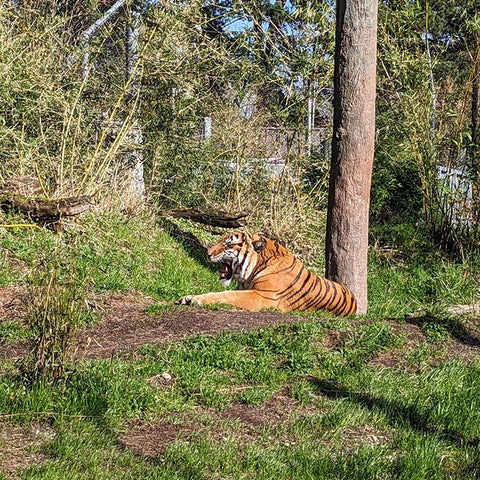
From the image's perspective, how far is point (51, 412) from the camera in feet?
13.2

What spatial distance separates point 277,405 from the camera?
4.66 metres

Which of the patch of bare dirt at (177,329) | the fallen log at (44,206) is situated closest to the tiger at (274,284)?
the patch of bare dirt at (177,329)

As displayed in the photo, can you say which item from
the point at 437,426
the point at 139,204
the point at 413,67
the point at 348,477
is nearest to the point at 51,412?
the point at 348,477

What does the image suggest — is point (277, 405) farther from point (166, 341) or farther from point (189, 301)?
point (189, 301)

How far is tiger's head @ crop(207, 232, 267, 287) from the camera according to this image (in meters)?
8.10

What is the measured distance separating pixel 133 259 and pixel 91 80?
352cm

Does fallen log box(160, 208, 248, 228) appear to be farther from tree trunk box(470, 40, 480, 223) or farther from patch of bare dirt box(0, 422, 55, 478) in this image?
patch of bare dirt box(0, 422, 55, 478)

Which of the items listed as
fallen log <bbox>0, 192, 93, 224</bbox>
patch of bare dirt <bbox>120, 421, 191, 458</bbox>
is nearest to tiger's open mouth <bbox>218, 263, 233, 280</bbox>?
fallen log <bbox>0, 192, 93, 224</bbox>

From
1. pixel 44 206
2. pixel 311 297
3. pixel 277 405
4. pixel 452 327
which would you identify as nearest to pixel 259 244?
pixel 311 297

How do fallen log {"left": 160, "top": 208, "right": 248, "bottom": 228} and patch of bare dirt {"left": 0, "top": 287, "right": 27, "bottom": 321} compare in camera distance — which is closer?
patch of bare dirt {"left": 0, "top": 287, "right": 27, "bottom": 321}

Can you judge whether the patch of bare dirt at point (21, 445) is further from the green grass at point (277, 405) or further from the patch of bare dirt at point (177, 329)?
the patch of bare dirt at point (177, 329)

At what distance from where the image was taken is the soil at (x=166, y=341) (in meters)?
3.84

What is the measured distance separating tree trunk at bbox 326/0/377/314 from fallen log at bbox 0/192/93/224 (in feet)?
10.0

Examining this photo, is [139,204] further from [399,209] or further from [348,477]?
[348,477]
